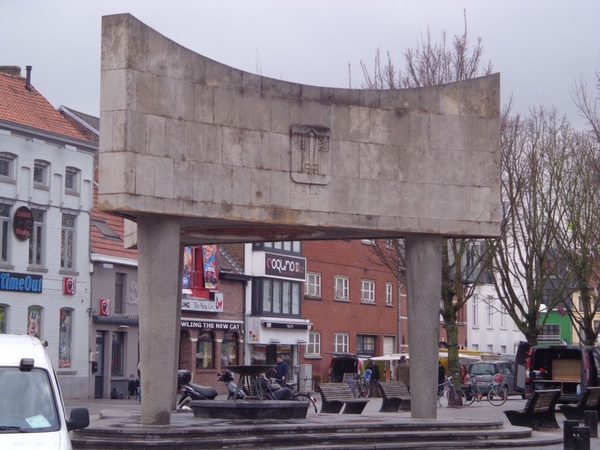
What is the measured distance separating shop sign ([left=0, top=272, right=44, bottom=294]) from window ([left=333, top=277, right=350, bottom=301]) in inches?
962

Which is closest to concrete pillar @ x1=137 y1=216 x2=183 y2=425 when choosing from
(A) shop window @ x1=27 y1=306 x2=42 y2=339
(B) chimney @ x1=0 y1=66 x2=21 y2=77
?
(A) shop window @ x1=27 y1=306 x2=42 y2=339

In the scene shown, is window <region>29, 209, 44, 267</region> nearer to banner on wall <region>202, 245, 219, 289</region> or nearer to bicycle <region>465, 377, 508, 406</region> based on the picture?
banner on wall <region>202, 245, 219, 289</region>

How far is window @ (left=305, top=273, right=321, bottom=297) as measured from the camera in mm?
61719

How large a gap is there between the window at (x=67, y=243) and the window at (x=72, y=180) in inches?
44.0

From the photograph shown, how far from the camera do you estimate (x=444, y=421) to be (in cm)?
2308

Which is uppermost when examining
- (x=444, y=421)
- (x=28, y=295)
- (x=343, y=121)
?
(x=343, y=121)

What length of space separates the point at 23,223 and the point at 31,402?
1248 inches

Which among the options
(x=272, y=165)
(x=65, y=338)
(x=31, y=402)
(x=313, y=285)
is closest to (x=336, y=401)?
(x=272, y=165)

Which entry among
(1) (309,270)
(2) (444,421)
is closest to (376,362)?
(1) (309,270)

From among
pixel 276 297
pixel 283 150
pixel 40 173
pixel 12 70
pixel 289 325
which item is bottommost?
pixel 289 325

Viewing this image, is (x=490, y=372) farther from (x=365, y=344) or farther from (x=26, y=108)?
(x=26, y=108)

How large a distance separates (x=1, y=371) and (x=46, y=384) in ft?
1.51

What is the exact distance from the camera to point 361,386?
50.8 metres

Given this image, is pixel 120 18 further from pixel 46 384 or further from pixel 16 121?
pixel 16 121
